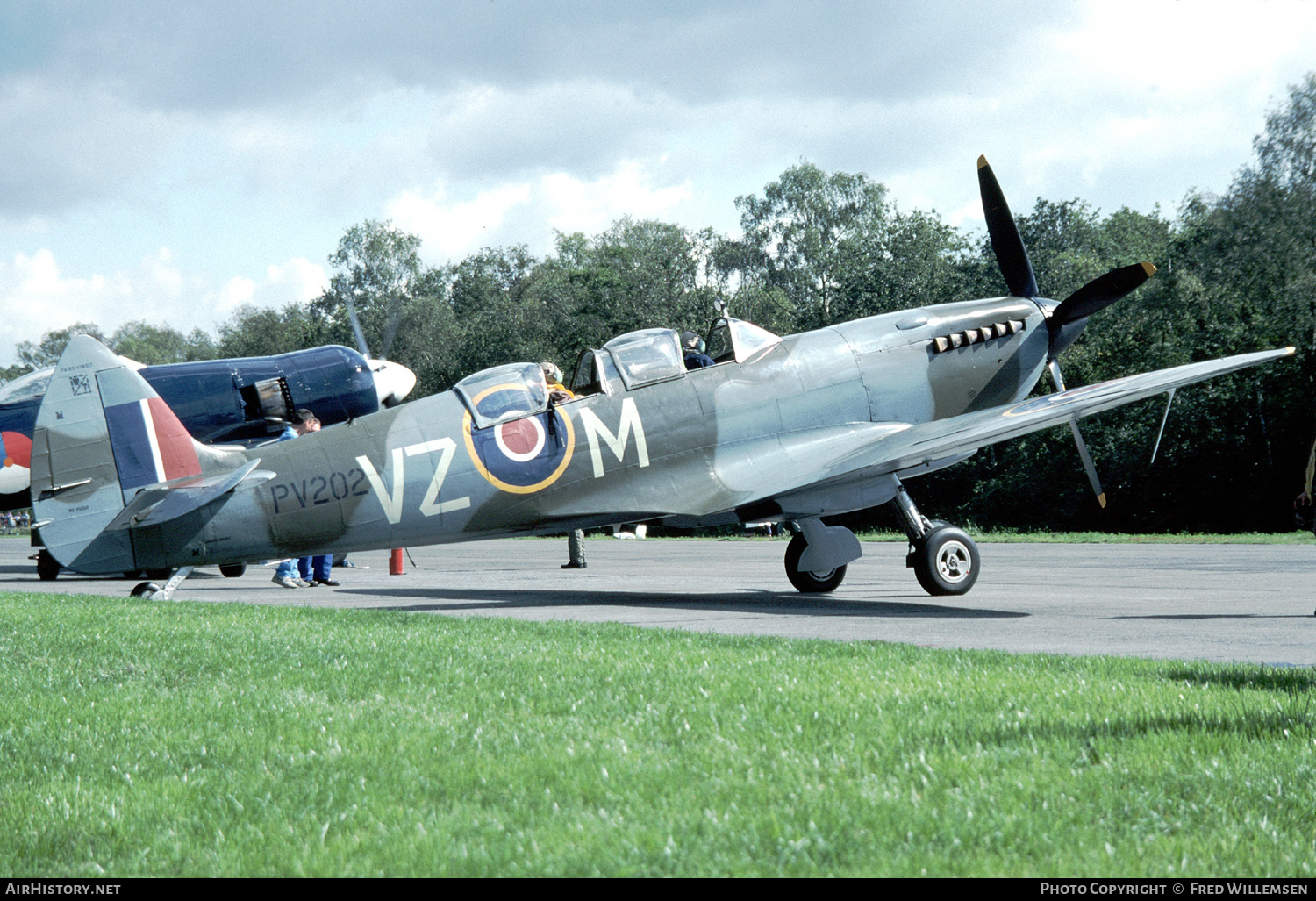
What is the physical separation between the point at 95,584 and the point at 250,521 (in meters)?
8.33

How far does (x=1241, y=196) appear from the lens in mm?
39781

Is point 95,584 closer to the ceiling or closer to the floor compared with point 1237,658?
closer to the ceiling

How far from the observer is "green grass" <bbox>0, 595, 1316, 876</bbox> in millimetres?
2842

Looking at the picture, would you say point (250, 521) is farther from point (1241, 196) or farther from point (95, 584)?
point (1241, 196)

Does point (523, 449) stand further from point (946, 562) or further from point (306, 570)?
point (306, 570)

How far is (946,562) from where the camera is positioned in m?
10.9

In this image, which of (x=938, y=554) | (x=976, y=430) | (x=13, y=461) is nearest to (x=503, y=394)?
(x=976, y=430)

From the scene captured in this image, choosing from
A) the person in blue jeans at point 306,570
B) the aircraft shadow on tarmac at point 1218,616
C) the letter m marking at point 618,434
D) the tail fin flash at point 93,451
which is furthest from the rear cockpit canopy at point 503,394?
the aircraft shadow on tarmac at point 1218,616

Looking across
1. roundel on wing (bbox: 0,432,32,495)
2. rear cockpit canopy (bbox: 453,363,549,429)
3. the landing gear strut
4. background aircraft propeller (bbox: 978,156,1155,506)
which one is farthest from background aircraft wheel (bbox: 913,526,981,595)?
roundel on wing (bbox: 0,432,32,495)

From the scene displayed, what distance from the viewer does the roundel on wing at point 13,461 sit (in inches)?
659

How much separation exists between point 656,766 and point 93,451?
27.8 feet

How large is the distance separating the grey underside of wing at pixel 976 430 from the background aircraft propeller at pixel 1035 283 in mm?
1116

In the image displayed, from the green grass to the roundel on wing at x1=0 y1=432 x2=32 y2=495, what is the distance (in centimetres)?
1230

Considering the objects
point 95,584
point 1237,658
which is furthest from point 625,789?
point 95,584
